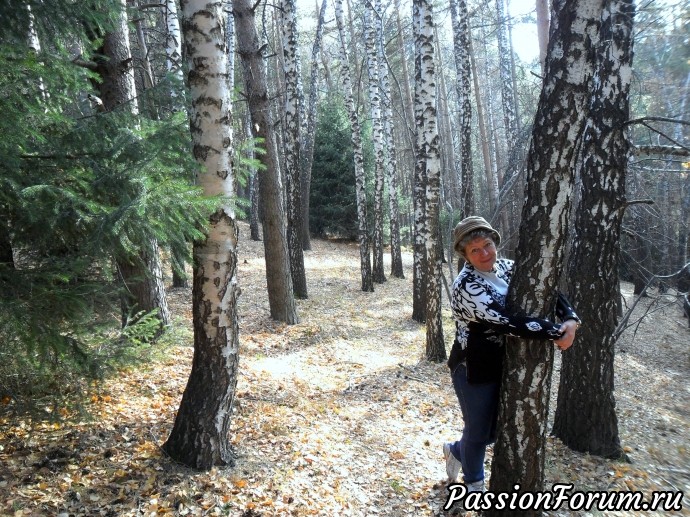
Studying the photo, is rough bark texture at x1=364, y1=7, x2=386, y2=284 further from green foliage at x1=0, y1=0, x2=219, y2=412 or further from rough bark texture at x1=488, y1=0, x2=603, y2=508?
rough bark texture at x1=488, y1=0, x2=603, y2=508

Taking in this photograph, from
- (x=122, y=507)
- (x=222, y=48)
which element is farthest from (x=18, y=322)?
(x=222, y=48)

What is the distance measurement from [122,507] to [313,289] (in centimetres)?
1016

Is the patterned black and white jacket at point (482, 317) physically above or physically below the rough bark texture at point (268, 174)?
below

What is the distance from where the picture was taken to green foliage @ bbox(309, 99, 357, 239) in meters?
21.2

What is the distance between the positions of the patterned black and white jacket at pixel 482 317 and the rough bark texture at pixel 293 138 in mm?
7957

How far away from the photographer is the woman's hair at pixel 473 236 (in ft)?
11.1

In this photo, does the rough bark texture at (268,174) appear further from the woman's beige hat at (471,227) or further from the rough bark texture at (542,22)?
the woman's beige hat at (471,227)

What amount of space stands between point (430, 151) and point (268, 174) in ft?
10.2

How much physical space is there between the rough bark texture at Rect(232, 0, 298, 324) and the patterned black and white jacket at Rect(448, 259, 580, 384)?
6.05 metres

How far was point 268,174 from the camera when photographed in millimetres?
9047

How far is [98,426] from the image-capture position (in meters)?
4.16

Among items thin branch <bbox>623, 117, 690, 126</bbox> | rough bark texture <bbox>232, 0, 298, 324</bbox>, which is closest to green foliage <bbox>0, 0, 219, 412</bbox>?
thin branch <bbox>623, 117, 690, 126</bbox>

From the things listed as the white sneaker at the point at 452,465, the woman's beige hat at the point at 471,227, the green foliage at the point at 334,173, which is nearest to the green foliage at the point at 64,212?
the woman's beige hat at the point at 471,227

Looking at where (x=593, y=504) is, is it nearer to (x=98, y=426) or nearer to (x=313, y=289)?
(x=98, y=426)
